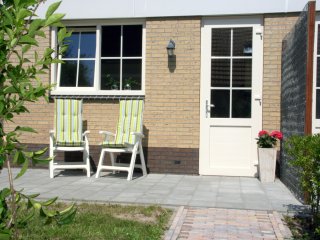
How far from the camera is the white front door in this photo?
299 inches

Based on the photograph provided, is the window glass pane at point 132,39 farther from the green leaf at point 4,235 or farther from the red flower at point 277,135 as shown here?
the green leaf at point 4,235

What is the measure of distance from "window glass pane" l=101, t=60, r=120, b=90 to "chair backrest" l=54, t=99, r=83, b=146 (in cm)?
71

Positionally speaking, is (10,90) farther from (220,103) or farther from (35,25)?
(220,103)

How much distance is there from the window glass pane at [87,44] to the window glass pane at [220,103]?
2.41m

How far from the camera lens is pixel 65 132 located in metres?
7.49

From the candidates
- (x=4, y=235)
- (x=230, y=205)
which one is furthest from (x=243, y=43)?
(x=4, y=235)

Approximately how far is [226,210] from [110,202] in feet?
4.56

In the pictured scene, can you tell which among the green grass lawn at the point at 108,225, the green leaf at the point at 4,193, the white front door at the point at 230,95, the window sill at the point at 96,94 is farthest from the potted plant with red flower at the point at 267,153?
the green leaf at the point at 4,193

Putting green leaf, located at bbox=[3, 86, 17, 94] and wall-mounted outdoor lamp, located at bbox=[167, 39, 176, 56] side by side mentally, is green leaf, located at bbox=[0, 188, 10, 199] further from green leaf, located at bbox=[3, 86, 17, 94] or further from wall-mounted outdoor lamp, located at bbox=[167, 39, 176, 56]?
wall-mounted outdoor lamp, located at bbox=[167, 39, 176, 56]

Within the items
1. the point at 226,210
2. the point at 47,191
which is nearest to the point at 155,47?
the point at 47,191

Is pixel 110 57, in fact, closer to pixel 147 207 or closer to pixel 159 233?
pixel 147 207

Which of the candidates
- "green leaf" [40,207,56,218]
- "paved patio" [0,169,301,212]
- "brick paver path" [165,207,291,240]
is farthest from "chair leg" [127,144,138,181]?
"green leaf" [40,207,56,218]

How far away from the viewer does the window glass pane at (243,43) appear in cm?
764

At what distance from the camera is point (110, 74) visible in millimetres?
8172
